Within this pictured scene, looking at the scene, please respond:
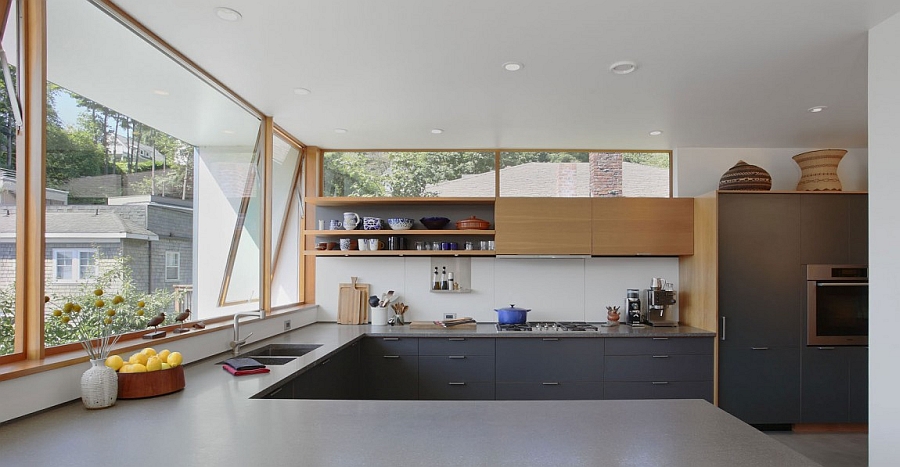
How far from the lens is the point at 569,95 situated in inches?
139

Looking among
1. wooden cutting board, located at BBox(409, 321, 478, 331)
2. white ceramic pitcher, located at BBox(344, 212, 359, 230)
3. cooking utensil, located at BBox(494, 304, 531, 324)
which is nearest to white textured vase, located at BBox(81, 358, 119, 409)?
wooden cutting board, located at BBox(409, 321, 478, 331)

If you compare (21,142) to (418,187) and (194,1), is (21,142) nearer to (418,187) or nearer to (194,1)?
(194,1)

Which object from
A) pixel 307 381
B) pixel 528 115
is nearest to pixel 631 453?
pixel 307 381

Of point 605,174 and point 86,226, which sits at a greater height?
point 605,174

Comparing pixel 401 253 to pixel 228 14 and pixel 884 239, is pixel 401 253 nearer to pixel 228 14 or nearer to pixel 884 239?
pixel 228 14

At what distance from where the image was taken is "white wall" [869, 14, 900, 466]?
2.40m

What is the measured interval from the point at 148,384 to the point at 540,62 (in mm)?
2439

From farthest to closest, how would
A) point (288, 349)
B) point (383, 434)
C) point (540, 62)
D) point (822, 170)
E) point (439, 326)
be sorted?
point (439, 326)
point (822, 170)
point (288, 349)
point (540, 62)
point (383, 434)

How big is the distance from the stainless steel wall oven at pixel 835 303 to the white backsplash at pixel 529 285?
3.59 feet

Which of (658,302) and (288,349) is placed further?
(658,302)

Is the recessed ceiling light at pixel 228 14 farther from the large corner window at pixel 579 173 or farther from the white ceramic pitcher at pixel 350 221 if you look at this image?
the large corner window at pixel 579 173

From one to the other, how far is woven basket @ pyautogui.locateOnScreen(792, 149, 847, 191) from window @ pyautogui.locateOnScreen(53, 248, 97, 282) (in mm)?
5240

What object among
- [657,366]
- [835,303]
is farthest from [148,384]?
[835,303]

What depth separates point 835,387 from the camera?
446cm
